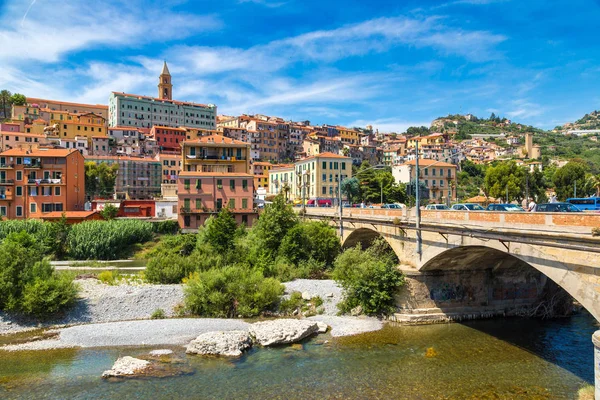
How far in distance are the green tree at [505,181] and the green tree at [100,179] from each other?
248ft

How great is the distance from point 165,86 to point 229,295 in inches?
5550

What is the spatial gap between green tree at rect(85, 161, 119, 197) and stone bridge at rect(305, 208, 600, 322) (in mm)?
68292

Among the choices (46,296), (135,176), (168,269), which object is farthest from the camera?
(135,176)

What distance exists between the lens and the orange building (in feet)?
190

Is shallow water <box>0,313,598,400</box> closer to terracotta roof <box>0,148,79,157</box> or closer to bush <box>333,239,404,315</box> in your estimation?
bush <box>333,239,404,315</box>

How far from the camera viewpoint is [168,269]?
35.2m

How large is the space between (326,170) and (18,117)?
91434 millimetres

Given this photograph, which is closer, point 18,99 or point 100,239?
point 100,239

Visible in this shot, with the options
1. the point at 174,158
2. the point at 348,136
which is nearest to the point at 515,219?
the point at 174,158

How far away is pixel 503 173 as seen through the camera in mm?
71125

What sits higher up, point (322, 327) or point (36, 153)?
point (36, 153)

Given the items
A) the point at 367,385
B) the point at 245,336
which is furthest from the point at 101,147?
the point at 367,385

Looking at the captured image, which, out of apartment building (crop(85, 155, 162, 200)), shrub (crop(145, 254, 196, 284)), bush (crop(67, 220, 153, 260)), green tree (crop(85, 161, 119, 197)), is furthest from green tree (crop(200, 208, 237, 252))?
apartment building (crop(85, 155, 162, 200))

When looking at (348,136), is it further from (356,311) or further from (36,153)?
(356,311)
